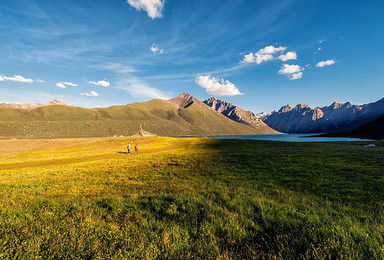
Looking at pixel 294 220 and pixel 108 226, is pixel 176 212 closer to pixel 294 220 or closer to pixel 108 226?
Result: pixel 108 226

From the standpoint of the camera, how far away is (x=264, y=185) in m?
10.5

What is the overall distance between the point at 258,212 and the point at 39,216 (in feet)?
27.9

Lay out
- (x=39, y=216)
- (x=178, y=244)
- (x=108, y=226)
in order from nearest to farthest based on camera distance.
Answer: (x=178, y=244) → (x=108, y=226) → (x=39, y=216)

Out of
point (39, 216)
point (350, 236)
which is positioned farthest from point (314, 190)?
point (39, 216)

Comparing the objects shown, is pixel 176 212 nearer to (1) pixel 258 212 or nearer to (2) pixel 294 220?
(1) pixel 258 212

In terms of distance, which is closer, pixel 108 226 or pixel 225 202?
pixel 108 226

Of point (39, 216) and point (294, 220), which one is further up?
point (294, 220)

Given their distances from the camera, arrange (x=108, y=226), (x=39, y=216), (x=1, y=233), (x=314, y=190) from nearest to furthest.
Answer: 1. (x=1, y=233)
2. (x=108, y=226)
3. (x=39, y=216)
4. (x=314, y=190)

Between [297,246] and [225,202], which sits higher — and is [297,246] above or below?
above

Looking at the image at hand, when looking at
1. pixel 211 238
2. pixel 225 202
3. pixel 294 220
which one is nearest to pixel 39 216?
pixel 211 238

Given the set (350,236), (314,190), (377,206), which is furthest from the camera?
(314,190)

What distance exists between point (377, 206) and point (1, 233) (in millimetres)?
14419

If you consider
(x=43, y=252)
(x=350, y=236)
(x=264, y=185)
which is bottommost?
(x=264, y=185)

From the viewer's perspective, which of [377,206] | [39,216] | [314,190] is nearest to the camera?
[39,216]
